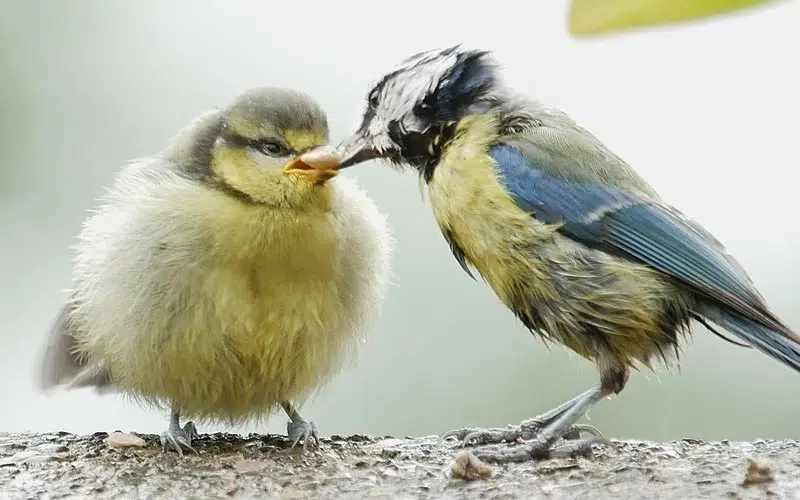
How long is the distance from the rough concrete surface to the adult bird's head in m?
0.48

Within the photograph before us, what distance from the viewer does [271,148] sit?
1.72m

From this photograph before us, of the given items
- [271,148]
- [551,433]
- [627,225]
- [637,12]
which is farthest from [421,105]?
[637,12]

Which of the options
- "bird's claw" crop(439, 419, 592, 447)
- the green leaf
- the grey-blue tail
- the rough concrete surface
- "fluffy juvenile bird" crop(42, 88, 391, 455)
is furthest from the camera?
"bird's claw" crop(439, 419, 592, 447)

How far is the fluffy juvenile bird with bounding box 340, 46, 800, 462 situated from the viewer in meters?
1.64

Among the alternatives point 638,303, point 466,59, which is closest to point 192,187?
point 466,59

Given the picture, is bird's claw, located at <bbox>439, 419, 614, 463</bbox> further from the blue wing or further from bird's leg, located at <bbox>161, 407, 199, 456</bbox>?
bird's leg, located at <bbox>161, 407, 199, 456</bbox>

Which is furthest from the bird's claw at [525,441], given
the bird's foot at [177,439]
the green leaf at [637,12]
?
the green leaf at [637,12]

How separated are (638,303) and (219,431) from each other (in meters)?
0.82

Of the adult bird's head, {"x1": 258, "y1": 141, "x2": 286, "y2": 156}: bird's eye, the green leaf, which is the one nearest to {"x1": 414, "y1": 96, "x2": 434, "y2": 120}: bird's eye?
the adult bird's head

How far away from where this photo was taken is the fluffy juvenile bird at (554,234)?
1.64m

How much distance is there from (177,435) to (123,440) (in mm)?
94

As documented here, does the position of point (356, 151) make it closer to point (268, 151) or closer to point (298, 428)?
point (268, 151)

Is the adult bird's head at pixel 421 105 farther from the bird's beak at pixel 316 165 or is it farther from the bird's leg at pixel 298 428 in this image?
the bird's leg at pixel 298 428

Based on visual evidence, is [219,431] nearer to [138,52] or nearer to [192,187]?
[192,187]
